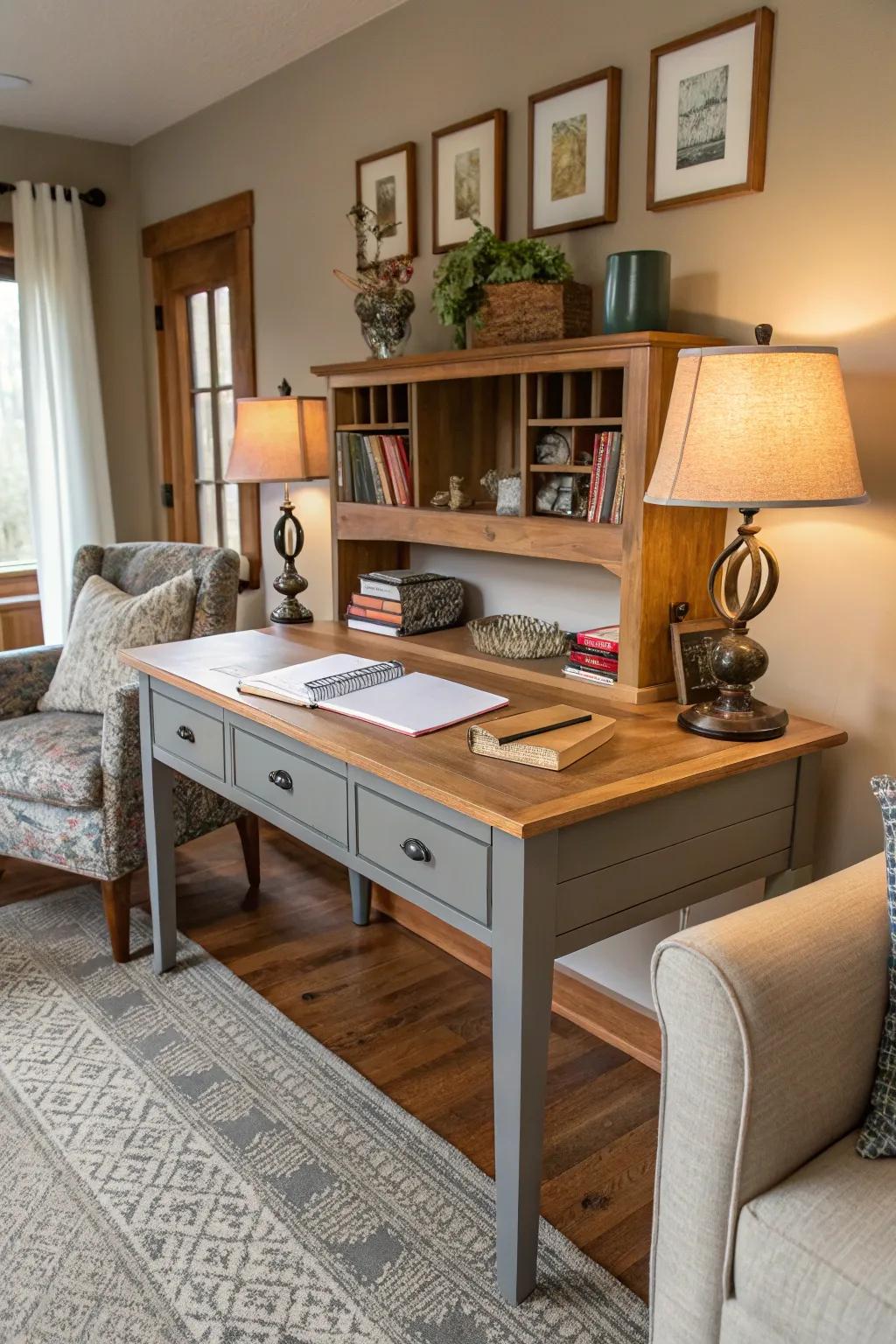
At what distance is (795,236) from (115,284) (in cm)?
306

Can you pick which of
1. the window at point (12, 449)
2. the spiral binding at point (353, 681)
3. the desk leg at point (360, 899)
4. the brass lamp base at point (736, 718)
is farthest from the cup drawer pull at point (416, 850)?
the window at point (12, 449)

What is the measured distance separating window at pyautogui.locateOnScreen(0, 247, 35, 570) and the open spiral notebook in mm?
2398

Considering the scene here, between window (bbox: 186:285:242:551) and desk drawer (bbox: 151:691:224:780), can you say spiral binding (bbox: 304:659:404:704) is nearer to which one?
desk drawer (bbox: 151:691:224:780)

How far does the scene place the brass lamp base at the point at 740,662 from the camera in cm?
173

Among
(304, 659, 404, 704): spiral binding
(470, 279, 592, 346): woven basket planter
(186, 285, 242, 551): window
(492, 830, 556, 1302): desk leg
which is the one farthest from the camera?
(186, 285, 242, 551): window

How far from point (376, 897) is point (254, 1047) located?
0.73 metres

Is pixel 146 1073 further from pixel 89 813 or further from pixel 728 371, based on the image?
pixel 728 371

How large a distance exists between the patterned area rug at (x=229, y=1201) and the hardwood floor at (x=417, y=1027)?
66mm

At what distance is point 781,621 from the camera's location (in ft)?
6.50

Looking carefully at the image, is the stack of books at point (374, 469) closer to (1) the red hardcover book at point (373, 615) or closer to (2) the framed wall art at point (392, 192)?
(1) the red hardcover book at point (373, 615)

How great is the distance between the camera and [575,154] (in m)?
2.24

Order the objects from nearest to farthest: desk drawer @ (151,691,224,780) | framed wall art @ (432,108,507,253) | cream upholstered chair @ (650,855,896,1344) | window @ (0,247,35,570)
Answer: cream upholstered chair @ (650,855,896,1344), desk drawer @ (151,691,224,780), framed wall art @ (432,108,507,253), window @ (0,247,35,570)

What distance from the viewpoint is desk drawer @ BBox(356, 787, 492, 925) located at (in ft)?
5.06

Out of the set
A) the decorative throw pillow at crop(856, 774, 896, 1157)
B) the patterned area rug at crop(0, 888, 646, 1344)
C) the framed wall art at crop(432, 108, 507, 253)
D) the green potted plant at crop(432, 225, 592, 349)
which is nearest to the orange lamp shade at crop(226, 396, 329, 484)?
the framed wall art at crop(432, 108, 507, 253)
